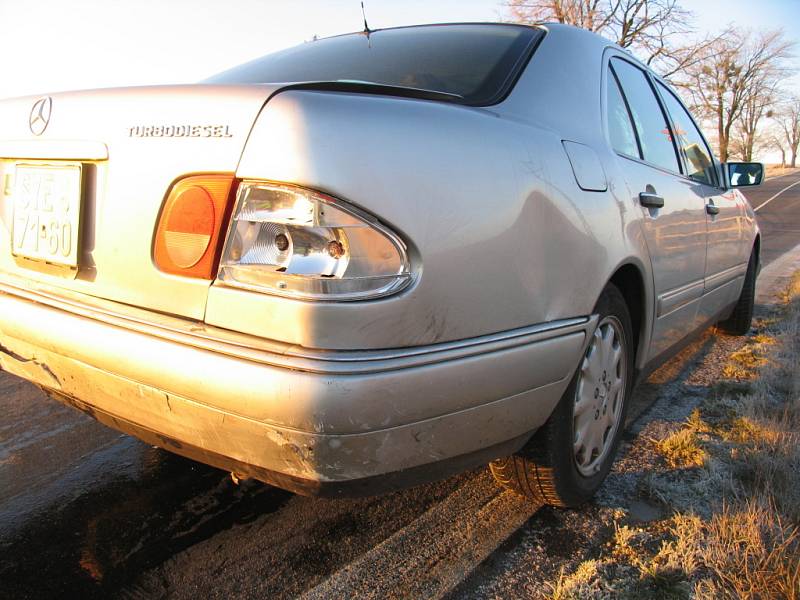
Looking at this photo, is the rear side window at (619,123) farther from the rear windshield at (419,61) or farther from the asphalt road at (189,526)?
the asphalt road at (189,526)

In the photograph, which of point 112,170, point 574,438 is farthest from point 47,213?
point 574,438

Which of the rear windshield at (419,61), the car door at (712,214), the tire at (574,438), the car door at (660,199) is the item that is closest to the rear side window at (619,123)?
the car door at (660,199)

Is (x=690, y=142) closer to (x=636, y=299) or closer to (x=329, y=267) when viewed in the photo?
(x=636, y=299)

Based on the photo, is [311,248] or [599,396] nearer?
[311,248]

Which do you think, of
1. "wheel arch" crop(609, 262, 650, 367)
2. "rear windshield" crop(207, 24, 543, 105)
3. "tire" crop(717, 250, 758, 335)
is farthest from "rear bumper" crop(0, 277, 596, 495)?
"tire" crop(717, 250, 758, 335)

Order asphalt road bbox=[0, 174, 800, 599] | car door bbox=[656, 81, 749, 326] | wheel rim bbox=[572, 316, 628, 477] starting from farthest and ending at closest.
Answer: car door bbox=[656, 81, 749, 326]
wheel rim bbox=[572, 316, 628, 477]
asphalt road bbox=[0, 174, 800, 599]

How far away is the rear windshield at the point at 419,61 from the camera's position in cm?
189

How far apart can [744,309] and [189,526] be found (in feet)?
13.0

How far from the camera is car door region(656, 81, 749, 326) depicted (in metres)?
3.13

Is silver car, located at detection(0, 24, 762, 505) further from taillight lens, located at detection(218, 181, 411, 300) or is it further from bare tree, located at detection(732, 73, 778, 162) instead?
bare tree, located at detection(732, 73, 778, 162)

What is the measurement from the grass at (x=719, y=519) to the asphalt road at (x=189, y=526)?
21 cm

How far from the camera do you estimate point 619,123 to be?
2.37 m

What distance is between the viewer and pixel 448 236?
1.38m

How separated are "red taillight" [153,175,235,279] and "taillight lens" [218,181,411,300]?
5 cm
